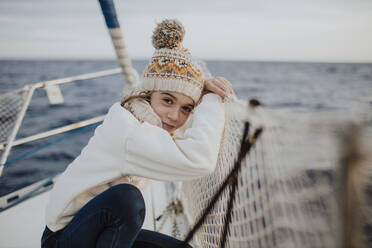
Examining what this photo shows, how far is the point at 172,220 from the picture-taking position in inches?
69.7

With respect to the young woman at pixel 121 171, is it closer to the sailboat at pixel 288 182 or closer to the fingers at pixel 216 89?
the fingers at pixel 216 89

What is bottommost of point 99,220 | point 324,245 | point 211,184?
point 211,184

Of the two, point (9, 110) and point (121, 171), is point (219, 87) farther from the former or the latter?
point (9, 110)

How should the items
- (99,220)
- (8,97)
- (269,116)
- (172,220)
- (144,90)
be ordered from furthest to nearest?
(8,97) < (172,220) < (144,90) < (99,220) < (269,116)

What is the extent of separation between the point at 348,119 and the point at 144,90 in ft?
3.28

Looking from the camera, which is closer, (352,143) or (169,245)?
(352,143)

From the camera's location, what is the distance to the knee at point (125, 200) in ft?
2.62

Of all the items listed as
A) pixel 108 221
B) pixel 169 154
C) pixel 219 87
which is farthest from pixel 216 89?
pixel 108 221

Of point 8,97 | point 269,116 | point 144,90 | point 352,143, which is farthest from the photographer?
point 8,97

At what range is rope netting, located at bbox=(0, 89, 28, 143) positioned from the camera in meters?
1.94

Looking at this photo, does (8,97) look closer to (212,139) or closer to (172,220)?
(172,220)

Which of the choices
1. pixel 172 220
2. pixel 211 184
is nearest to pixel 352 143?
pixel 211 184

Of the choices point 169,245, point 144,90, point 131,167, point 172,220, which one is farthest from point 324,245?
point 172,220

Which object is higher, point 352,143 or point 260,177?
point 352,143
